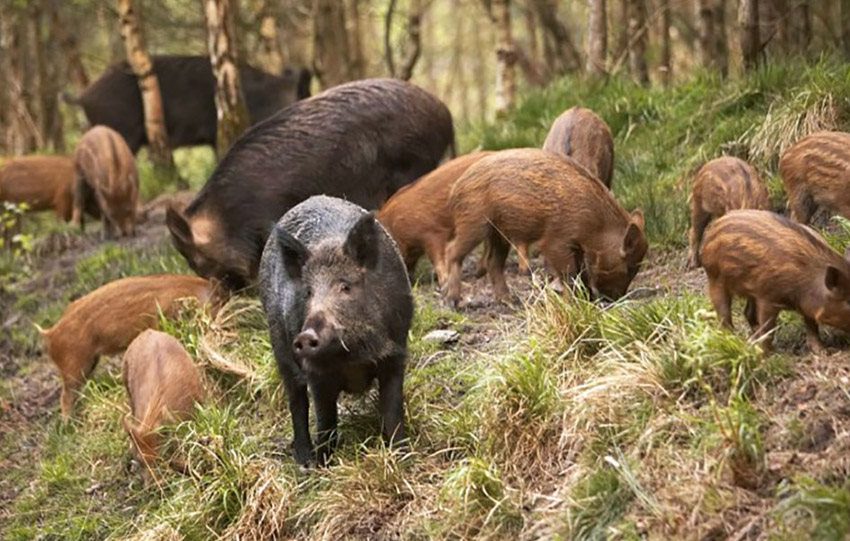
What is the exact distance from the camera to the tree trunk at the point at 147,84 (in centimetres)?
1427

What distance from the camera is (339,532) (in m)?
6.38

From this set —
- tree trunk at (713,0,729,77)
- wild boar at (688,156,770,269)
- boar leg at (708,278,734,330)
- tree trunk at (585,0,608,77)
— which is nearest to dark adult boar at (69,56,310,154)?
tree trunk at (585,0,608,77)

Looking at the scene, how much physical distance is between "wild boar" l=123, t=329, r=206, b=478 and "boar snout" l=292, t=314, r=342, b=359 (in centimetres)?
173

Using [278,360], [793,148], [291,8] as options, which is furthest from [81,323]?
[291,8]

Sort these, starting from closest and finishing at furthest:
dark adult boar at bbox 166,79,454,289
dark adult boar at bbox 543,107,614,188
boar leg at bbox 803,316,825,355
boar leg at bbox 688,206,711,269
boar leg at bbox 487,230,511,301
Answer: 1. boar leg at bbox 803,316,825,355
2. boar leg at bbox 688,206,711,269
3. boar leg at bbox 487,230,511,301
4. dark adult boar at bbox 543,107,614,188
5. dark adult boar at bbox 166,79,454,289

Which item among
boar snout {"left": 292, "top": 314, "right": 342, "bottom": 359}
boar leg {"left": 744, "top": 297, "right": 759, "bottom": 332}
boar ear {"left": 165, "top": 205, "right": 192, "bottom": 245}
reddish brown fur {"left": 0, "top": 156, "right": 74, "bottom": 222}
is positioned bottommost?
reddish brown fur {"left": 0, "top": 156, "right": 74, "bottom": 222}

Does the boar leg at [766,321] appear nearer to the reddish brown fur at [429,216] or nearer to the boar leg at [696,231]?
the boar leg at [696,231]

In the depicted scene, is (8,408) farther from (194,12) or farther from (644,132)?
(194,12)

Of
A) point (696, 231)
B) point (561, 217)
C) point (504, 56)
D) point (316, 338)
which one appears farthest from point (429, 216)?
point (504, 56)

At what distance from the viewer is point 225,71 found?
12.6 m

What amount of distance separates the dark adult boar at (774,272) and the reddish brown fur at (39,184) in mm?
9084

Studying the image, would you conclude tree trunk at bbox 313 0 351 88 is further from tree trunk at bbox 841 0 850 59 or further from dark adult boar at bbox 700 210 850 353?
dark adult boar at bbox 700 210 850 353

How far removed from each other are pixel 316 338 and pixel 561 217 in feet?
7.44

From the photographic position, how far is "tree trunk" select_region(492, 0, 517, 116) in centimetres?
1344
